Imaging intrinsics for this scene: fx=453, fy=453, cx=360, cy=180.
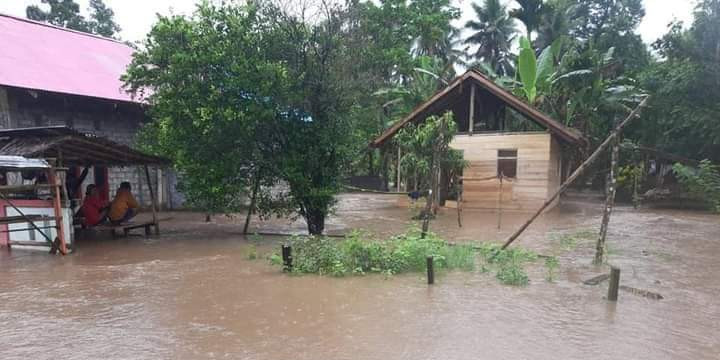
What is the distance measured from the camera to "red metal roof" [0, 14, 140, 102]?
12.9m

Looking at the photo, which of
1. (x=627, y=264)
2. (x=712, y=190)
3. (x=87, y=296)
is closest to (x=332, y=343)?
(x=87, y=296)

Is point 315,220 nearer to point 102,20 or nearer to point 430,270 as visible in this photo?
point 430,270

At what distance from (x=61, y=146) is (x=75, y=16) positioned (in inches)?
1112

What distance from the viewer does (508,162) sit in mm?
17500

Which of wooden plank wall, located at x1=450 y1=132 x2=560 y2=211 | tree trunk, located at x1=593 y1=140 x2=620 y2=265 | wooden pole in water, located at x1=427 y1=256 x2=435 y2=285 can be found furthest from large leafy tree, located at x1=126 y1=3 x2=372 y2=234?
wooden plank wall, located at x1=450 y1=132 x2=560 y2=211

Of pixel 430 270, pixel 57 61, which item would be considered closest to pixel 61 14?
pixel 57 61

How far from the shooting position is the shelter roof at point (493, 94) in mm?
15844

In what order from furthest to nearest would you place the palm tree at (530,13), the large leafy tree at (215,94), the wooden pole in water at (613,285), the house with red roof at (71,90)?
the palm tree at (530,13)
the house with red roof at (71,90)
the large leafy tree at (215,94)
the wooden pole in water at (613,285)

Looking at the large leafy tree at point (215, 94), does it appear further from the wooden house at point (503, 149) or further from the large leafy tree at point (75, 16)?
the large leafy tree at point (75, 16)

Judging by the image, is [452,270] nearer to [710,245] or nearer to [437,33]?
[710,245]

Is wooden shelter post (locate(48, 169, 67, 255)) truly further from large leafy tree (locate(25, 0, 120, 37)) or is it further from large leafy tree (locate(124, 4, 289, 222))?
large leafy tree (locate(25, 0, 120, 37))

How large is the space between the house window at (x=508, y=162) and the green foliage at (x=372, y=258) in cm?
1002

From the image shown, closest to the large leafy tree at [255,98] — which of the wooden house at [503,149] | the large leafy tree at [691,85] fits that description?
the wooden house at [503,149]

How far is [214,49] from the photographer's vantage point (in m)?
9.85
